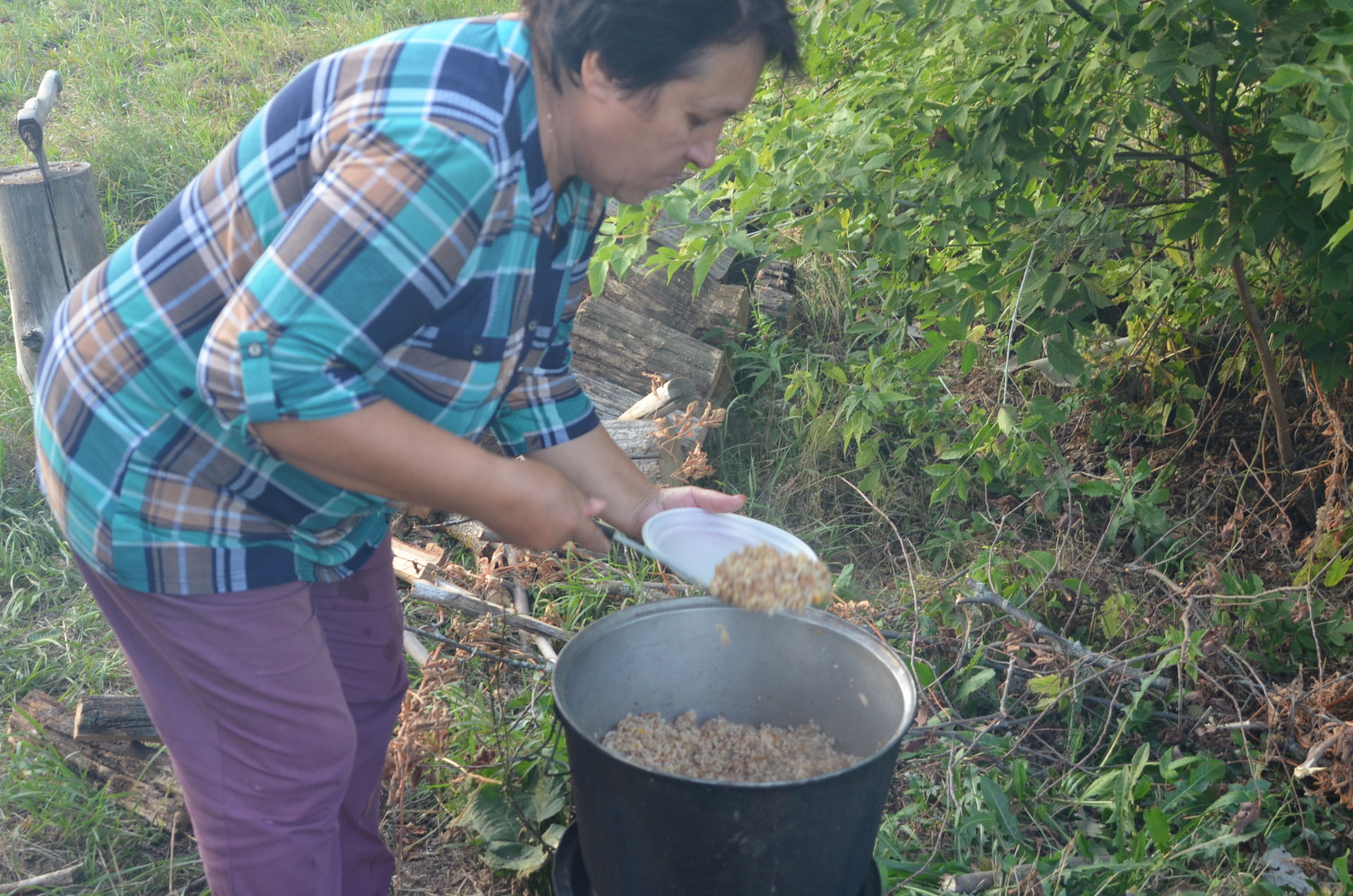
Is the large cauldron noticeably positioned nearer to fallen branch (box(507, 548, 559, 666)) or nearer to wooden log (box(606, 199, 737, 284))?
fallen branch (box(507, 548, 559, 666))

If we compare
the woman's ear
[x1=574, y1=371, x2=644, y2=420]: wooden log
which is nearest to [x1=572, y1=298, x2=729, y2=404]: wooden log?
[x1=574, y1=371, x2=644, y2=420]: wooden log

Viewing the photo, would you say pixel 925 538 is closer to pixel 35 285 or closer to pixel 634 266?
pixel 634 266

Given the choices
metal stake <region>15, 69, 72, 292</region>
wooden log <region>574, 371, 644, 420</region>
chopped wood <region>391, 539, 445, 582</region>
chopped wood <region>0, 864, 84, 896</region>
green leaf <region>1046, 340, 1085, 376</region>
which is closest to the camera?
chopped wood <region>0, 864, 84, 896</region>

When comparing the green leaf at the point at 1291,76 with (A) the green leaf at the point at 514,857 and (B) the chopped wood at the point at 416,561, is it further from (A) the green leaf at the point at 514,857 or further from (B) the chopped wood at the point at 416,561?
(B) the chopped wood at the point at 416,561

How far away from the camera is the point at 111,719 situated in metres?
2.75

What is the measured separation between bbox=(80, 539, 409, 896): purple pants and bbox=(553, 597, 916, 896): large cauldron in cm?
44

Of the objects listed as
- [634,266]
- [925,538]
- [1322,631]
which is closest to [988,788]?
[1322,631]

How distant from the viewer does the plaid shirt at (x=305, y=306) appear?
127cm

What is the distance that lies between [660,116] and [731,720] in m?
1.56

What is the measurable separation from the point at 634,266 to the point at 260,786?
119 inches

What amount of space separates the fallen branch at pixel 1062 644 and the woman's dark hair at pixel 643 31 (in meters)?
2.14

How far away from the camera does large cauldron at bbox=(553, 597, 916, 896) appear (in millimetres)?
1771

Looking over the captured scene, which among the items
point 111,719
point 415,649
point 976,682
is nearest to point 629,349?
point 415,649

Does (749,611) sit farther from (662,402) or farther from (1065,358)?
(662,402)
